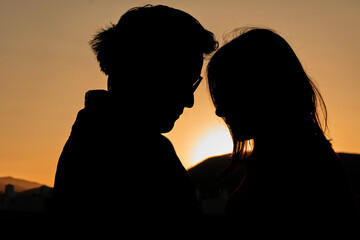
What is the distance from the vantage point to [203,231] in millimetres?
1812

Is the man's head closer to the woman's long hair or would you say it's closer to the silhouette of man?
the silhouette of man

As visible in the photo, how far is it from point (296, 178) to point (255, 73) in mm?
691

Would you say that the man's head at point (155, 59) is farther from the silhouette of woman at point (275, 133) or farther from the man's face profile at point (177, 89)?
the silhouette of woman at point (275, 133)

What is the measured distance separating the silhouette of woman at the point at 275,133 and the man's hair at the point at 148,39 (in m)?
0.52

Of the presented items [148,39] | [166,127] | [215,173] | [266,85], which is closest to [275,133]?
[266,85]

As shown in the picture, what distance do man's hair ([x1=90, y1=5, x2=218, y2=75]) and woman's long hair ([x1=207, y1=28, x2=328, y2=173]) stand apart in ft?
1.64

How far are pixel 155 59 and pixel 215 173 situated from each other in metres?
45.6

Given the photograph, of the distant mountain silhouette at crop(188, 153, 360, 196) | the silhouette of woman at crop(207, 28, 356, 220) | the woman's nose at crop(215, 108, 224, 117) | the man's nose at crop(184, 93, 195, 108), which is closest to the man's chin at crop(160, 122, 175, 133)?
the man's nose at crop(184, 93, 195, 108)

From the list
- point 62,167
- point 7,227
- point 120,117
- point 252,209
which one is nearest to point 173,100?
point 120,117

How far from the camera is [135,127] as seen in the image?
182 centimetres

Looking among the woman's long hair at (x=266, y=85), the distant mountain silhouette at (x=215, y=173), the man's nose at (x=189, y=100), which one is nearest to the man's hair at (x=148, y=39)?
the man's nose at (x=189, y=100)

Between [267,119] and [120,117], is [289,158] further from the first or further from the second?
[120,117]

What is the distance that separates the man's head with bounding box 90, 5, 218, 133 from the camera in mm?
2021

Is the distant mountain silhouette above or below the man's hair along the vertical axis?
below
